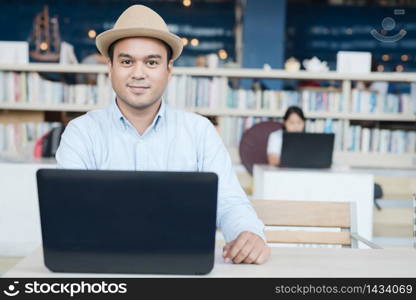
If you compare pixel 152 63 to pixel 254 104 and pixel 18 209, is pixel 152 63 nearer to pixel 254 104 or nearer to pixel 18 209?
pixel 18 209

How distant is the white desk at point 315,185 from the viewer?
385 cm

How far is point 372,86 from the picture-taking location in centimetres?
548

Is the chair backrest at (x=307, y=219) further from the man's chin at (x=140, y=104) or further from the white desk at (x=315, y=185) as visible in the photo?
the white desk at (x=315, y=185)

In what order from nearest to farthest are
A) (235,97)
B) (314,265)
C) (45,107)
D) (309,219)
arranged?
(314,265), (309,219), (45,107), (235,97)

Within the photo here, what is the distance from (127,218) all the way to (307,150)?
3.07 meters

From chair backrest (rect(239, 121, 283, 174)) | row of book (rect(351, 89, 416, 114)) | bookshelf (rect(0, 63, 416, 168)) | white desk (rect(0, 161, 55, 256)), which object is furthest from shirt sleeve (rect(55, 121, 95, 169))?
row of book (rect(351, 89, 416, 114))

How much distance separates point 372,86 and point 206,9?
4.24 meters

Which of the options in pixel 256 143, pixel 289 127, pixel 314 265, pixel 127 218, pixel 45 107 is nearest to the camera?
pixel 127 218

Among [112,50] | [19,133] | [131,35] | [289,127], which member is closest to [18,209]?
[19,133]

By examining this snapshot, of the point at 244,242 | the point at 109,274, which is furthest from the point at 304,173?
the point at 109,274

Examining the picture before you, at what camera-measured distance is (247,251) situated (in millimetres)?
1227

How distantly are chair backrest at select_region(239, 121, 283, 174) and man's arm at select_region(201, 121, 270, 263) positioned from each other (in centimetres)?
342

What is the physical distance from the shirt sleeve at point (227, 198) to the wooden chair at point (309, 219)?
9.6 inches

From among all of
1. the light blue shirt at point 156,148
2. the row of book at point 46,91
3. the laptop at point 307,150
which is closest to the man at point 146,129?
the light blue shirt at point 156,148
